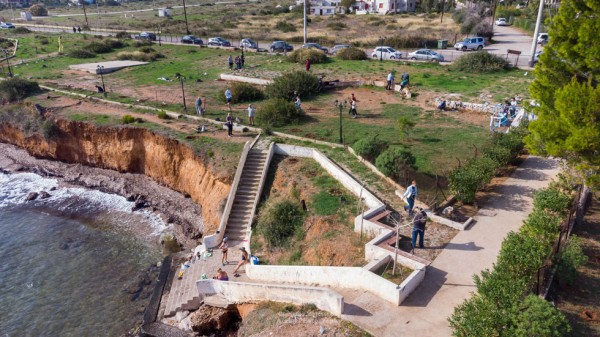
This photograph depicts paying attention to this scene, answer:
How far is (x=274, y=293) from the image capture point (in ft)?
42.9

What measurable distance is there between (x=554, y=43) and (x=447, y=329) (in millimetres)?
8741

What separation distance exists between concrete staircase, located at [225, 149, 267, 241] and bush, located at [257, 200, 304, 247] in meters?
1.49

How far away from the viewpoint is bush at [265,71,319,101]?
29203 millimetres

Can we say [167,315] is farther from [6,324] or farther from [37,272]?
[37,272]

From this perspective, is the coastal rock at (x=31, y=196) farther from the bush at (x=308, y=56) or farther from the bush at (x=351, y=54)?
the bush at (x=351, y=54)

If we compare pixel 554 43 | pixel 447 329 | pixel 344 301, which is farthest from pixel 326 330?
pixel 554 43

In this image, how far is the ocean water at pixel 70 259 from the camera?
666 inches

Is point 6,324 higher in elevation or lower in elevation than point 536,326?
lower

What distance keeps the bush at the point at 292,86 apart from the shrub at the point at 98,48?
30.0 metres

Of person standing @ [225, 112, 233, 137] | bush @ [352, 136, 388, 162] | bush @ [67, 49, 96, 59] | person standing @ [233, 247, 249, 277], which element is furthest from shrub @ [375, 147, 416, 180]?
bush @ [67, 49, 96, 59]

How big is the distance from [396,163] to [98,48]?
44.8m

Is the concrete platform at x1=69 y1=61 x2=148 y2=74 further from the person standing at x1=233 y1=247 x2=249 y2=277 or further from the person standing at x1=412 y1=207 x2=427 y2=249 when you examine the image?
the person standing at x1=412 y1=207 x2=427 y2=249

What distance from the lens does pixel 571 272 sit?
10.7 m

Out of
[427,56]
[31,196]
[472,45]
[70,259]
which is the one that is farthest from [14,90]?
[472,45]
